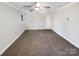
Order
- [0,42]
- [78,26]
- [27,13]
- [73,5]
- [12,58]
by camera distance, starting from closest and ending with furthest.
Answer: [12,58] → [0,42] → [78,26] → [73,5] → [27,13]

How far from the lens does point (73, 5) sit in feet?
12.8

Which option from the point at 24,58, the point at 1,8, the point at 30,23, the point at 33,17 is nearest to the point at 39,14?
the point at 33,17

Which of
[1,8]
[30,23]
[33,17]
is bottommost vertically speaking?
[30,23]

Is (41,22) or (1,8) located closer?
(1,8)

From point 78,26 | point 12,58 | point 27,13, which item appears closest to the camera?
point 12,58

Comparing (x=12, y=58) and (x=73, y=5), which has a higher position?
(x=73, y=5)

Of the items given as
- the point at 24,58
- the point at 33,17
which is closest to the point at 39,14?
the point at 33,17

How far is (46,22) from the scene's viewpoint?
32.3 feet

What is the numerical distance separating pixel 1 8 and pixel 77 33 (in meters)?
2.99

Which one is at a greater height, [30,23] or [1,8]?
[1,8]

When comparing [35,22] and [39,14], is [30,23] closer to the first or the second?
[35,22]

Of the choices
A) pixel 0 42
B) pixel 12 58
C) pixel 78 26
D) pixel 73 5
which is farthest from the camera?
pixel 73 5

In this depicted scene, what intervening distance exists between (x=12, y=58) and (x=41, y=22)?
9.02 metres

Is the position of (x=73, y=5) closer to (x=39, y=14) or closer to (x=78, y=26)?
(x=78, y=26)
